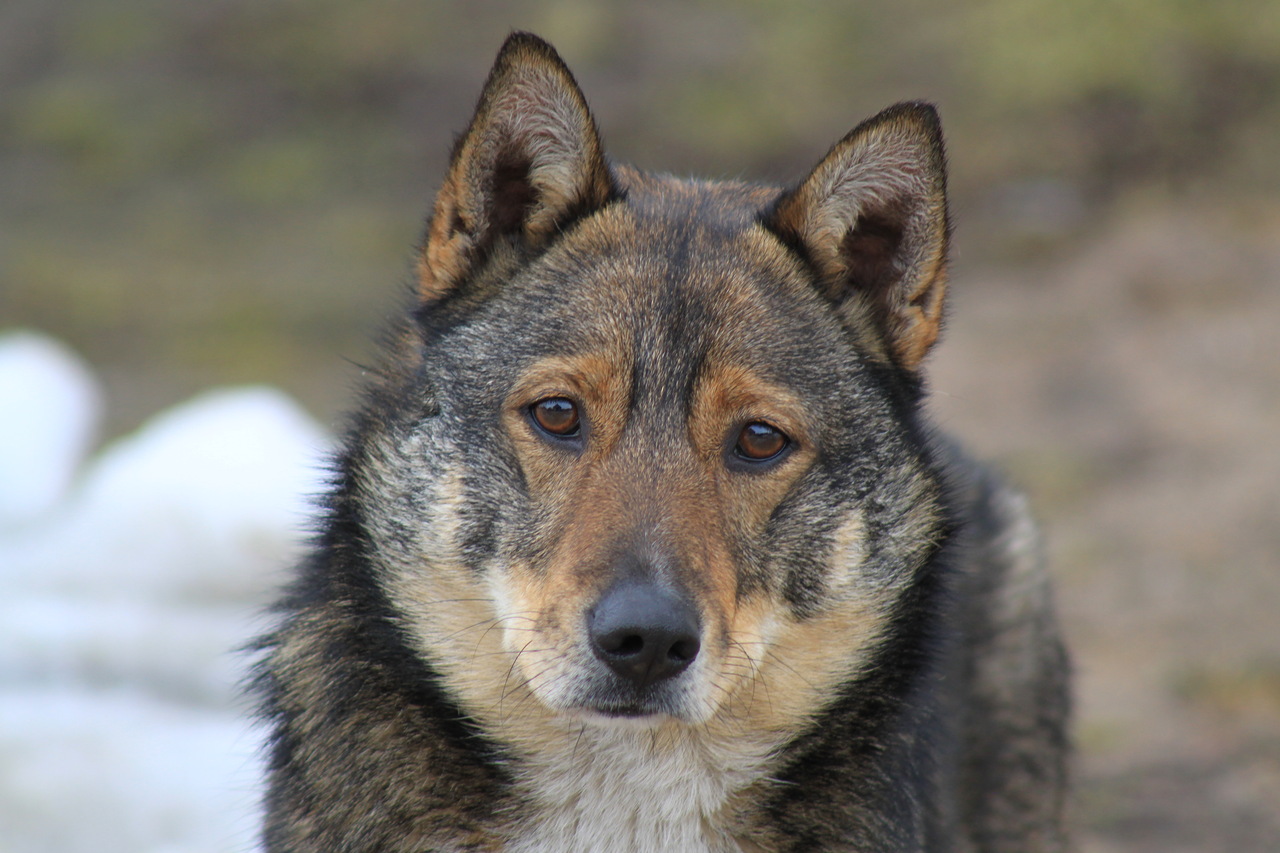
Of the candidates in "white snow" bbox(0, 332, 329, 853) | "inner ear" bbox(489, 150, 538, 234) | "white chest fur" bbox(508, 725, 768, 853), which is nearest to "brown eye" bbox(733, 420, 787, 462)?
"white chest fur" bbox(508, 725, 768, 853)

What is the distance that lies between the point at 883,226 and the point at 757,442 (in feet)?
2.27

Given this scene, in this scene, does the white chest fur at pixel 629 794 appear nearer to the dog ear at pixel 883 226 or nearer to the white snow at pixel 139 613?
the dog ear at pixel 883 226

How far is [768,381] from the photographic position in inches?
123

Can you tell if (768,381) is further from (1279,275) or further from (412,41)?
(412,41)

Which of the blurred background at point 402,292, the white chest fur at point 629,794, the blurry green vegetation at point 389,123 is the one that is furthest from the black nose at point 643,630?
the blurry green vegetation at point 389,123

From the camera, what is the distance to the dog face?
9.41 feet

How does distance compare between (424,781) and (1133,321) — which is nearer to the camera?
(424,781)

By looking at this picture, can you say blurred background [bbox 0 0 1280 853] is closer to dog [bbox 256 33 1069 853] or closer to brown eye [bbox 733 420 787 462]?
dog [bbox 256 33 1069 853]

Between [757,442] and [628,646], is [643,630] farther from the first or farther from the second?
[757,442]

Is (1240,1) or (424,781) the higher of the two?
(1240,1)

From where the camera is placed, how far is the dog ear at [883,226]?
3.20m

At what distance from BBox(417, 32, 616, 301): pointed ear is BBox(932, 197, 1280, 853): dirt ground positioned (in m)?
2.49

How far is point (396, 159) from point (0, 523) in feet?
20.1

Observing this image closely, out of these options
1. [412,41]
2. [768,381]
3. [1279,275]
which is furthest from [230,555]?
[412,41]
